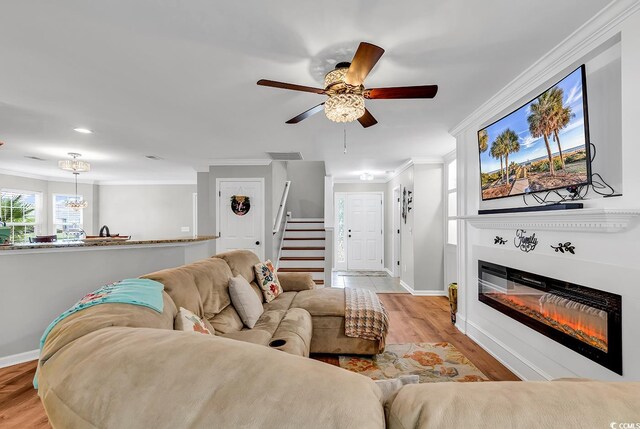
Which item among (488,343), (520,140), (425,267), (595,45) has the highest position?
(595,45)

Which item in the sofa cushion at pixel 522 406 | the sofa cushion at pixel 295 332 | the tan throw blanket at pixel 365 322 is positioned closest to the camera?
the sofa cushion at pixel 522 406

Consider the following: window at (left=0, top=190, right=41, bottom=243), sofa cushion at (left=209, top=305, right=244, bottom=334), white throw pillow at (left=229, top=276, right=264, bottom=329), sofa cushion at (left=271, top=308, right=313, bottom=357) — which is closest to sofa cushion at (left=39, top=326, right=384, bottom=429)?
sofa cushion at (left=271, top=308, right=313, bottom=357)

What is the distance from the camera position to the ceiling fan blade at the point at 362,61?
1.56m

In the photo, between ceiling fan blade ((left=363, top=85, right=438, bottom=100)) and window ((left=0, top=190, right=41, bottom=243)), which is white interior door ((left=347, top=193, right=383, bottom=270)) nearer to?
ceiling fan blade ((left=363, top=85, right=438, bottom=100))

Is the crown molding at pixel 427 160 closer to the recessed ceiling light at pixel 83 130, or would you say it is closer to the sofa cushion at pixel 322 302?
the sofa cushion at pixel 322 302

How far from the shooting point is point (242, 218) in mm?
5539

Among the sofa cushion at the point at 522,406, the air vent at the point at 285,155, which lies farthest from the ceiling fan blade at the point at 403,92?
the air vent at the point at 285,155

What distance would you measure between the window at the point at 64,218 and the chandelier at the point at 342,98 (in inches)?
346

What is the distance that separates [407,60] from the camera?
2.07 metres

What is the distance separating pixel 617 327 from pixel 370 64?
81.0 inches

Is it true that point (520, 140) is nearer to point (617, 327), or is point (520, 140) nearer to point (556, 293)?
point (556, 293)

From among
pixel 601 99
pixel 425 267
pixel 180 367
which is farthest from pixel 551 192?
pixel 425 267

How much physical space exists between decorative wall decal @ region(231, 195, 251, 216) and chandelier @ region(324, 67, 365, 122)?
3770 millimetres

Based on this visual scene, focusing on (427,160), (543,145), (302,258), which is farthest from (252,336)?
(427,160)
